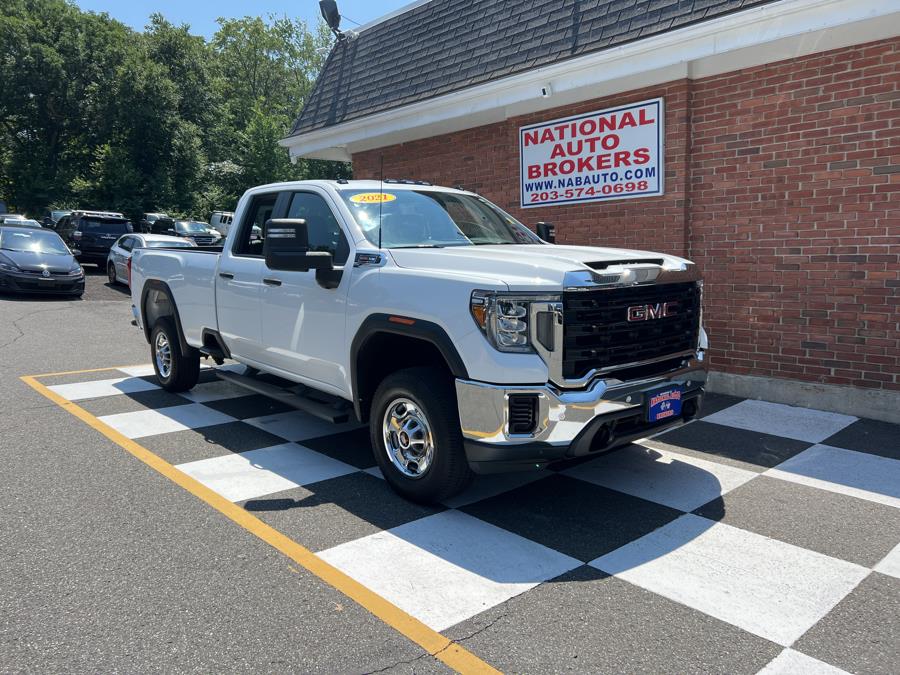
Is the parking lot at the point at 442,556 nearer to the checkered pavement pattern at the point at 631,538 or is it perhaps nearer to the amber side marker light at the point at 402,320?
the checkered pavement pattern at the point at 631,538

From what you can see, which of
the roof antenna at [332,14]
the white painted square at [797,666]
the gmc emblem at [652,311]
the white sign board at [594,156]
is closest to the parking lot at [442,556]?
the white painted square at [797,666]

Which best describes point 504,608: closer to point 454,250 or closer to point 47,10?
point 454,250

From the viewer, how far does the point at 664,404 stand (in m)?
4.18

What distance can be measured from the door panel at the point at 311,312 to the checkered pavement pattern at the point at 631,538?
2.45ft

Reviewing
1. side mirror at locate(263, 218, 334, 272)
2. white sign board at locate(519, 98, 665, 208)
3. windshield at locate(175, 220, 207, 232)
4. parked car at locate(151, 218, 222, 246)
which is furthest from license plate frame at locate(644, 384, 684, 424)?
windshield at locate(175, 220, 207, 232)

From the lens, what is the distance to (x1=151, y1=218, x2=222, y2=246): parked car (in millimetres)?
22484

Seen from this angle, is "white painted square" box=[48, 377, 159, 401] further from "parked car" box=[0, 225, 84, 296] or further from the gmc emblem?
"parked car" box=[0, 225, 84, 296]

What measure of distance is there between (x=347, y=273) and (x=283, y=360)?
3.83 feet

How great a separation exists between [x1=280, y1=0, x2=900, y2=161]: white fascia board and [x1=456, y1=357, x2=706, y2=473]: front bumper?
13.5 feet

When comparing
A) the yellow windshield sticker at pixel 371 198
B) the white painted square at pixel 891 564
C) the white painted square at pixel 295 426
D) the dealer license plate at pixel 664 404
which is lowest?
the white painted square at pixel 891 564

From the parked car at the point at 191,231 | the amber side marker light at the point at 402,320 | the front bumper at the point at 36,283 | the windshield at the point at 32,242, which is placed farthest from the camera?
the parked car at the point at 191,231

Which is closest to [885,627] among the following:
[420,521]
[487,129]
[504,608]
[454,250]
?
[504,608]

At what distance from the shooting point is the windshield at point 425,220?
4.96 metres

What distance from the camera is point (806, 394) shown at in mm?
6750
